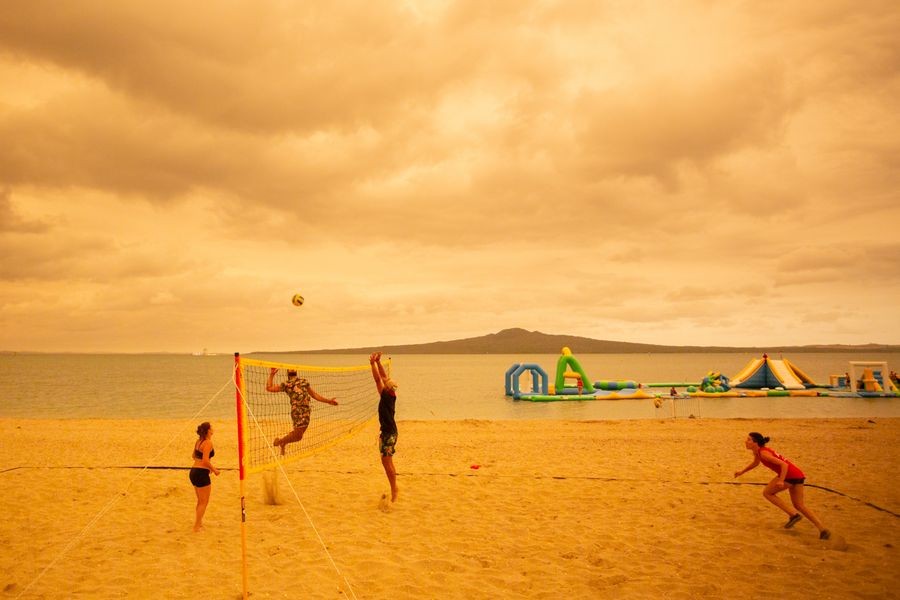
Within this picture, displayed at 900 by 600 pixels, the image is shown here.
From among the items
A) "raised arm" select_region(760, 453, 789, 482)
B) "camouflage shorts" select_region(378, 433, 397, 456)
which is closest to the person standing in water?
"camouflage shorts" select_region(378, 433, 397, 456)

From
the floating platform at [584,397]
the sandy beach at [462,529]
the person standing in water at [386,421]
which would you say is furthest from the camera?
the floating platform at [584,397]

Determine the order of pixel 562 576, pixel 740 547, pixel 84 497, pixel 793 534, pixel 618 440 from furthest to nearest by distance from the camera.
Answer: pixel 618 440, pixel 84 497, pixel 793 534, pixel 740 547, pixel 562 576

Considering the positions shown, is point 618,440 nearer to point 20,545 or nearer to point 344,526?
point 344,526

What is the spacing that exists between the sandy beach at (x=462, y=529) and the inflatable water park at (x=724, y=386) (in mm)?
18841

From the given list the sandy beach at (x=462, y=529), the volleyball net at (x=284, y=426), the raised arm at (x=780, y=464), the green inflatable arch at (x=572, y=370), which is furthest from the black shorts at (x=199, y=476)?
the green inflatable arch at (x=572, y=370)

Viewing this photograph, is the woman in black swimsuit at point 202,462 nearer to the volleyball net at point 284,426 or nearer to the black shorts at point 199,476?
the black shorts at point 199,476

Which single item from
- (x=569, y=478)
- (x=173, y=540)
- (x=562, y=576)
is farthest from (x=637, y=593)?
(x=173, y=540)

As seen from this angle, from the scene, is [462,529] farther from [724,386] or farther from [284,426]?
[724,386]

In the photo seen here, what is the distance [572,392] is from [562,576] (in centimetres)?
2803

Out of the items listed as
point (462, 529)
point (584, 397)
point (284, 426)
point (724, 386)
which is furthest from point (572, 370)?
point (462, 529)

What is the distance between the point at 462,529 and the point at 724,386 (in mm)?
33690

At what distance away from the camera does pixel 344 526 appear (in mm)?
7551

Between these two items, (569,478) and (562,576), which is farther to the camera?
(569,478)

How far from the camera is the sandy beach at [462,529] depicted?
5707mm
